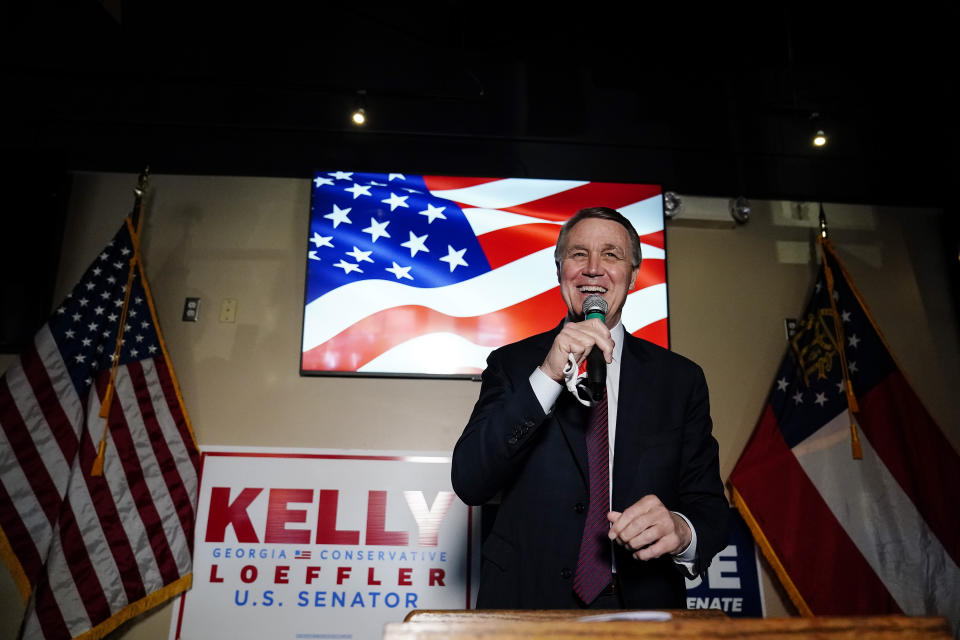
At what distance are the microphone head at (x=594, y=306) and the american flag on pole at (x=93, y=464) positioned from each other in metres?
1.94

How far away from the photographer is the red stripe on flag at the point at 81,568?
2.33 m

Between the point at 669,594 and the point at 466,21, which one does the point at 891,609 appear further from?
the point at 466,21

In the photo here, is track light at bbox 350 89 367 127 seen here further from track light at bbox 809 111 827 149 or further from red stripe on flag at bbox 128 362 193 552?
track light at bbox 809 111 827 149

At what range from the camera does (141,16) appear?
2.71 metres

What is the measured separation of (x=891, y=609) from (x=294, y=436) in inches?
98.2

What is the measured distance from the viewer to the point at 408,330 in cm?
277

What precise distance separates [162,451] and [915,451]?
3.12 metres

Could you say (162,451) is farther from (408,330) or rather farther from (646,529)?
(646,529)

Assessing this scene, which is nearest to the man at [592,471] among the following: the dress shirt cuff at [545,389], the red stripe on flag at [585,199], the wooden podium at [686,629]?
the dress shirt cuff at [545,389]

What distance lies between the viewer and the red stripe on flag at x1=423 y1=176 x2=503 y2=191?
2988 millimetres

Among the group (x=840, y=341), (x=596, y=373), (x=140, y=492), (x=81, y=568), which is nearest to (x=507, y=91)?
(x=840, y=341)

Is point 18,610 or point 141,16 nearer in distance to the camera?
point 18,610

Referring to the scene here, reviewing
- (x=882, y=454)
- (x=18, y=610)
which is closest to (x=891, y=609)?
(x=882, y=454)

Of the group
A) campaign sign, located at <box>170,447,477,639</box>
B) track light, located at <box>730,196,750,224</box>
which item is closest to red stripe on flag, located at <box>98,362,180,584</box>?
campaign sign, located at <box>170,447,477,639</box>
